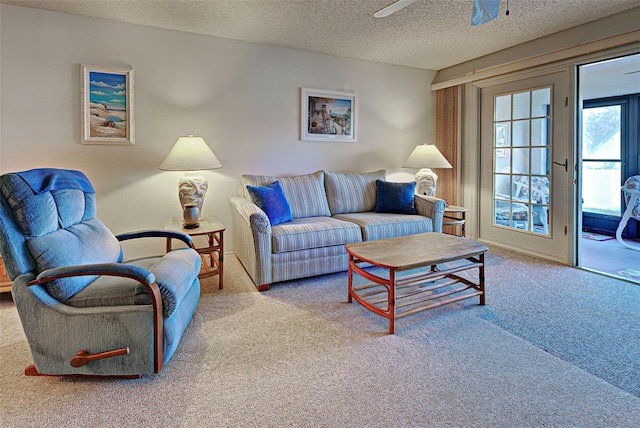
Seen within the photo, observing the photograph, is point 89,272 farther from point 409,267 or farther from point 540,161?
point 540,161

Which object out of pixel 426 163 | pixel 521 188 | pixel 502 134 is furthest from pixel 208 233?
pixel 502 134

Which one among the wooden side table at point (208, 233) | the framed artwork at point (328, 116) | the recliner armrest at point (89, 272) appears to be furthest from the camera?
the framed artwork at point (328, 116)

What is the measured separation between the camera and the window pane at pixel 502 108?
4.30m

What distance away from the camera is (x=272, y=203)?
3.31m

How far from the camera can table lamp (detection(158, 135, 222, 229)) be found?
306 cm

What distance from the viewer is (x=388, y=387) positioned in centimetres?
172

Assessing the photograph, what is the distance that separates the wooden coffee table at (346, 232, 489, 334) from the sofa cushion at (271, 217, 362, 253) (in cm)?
54

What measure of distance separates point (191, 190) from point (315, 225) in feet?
4.09

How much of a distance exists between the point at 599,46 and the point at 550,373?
302 centimetres

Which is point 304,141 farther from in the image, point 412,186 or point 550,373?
point 550,373

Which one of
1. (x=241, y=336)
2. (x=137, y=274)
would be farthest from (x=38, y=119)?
(x=241, y=336)

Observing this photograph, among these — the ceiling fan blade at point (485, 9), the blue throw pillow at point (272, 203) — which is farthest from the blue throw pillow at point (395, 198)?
the ceiling fan blade at point (485, 9)

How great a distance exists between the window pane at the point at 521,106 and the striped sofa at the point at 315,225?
1498 mm

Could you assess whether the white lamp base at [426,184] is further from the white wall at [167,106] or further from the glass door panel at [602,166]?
the glass door panel at [602,166]
